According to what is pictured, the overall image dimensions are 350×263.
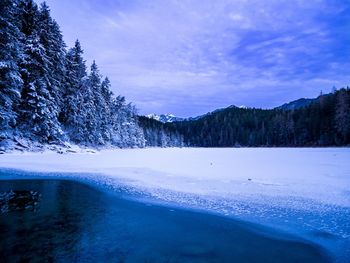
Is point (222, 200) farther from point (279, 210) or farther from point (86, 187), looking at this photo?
point (86, 187)

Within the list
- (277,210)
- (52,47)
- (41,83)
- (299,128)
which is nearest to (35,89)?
(41,83)

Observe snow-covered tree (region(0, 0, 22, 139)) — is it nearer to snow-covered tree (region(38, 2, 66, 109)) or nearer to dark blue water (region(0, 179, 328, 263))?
snow-covered tree (region(38, 2, 66, 109))

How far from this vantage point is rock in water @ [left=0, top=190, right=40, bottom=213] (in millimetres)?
8077

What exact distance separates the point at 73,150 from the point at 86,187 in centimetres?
1893

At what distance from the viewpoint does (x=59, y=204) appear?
8859 millimetres

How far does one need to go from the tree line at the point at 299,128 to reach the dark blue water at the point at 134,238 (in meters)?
66.9

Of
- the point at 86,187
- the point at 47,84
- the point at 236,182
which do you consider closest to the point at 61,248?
the point at 86,187

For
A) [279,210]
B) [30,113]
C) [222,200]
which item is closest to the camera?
[279,210]

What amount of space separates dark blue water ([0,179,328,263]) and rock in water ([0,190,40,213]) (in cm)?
54

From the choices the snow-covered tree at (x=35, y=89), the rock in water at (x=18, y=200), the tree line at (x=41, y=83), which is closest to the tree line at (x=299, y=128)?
the tree line at (x=41, y=83)

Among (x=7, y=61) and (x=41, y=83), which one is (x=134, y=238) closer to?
(x=7, y=61)

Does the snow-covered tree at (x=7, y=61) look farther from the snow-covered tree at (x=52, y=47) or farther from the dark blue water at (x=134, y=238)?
the dark blue water at (x=134, y=238)

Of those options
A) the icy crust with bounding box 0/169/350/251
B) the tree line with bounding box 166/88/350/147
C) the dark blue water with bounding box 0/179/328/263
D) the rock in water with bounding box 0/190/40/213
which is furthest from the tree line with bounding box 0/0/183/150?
the tree line with bounding box 166/88/350/147

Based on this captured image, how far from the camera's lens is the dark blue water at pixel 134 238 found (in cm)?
496
